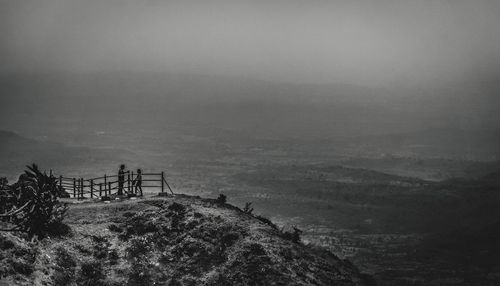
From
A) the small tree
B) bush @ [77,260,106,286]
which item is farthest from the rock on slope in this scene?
the small tree

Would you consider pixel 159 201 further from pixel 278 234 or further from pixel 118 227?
pixel 278 234

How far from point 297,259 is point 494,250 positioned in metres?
72.3

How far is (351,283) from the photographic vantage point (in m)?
27.3

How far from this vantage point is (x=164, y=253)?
85.3 ft

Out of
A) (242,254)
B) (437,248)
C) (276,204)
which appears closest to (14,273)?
(242,254)

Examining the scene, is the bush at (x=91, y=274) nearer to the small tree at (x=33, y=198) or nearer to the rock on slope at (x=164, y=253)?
the rock on slope at (x=164, y=253)

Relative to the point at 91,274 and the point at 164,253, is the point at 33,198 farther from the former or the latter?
the point at 164,253

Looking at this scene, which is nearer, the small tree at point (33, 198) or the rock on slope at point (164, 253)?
the small tree at point (33, 198)

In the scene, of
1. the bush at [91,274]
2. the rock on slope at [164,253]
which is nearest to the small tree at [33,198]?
the rock on slope at [164,253]

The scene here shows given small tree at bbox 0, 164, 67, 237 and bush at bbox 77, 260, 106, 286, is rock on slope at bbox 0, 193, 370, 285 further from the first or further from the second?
Result: small tree at bbox 0, 164, 67, 237

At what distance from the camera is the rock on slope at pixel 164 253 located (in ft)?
72.2

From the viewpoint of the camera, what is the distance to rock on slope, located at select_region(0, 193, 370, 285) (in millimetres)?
22016

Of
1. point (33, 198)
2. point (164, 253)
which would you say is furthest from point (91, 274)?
point (33, 198)

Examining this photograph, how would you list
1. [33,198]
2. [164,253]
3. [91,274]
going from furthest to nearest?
[164,253], [91,274], [33,198]
